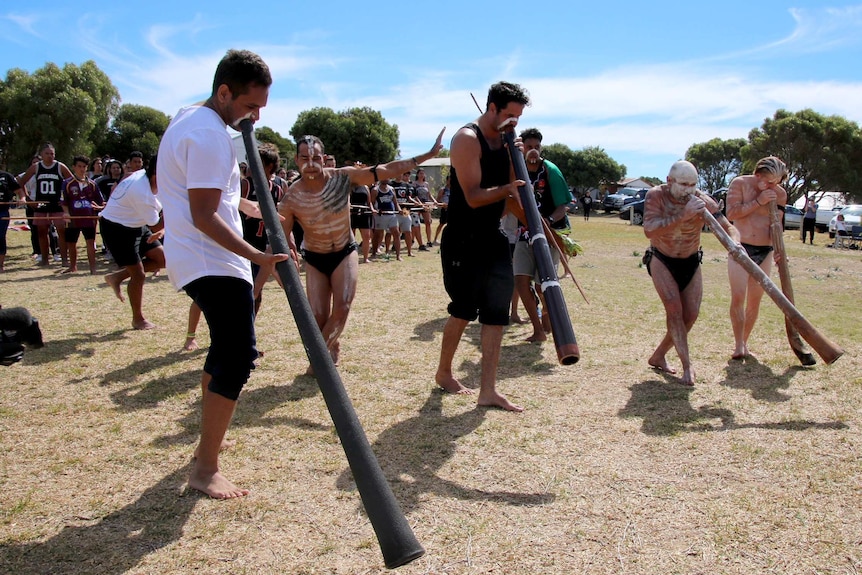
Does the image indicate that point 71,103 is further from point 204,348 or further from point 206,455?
point 206,455

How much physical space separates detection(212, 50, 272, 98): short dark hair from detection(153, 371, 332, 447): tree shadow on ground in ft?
7.26

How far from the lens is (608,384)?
5.29 meters

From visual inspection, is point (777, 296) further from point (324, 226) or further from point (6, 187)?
point (6, 187)

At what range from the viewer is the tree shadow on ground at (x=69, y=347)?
19.4 feet

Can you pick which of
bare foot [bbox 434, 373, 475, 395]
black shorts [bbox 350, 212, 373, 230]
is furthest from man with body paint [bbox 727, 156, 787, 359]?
black shorts [bbox 350, 212, 373, 230]

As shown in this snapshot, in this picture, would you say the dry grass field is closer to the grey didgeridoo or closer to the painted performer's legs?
the painted performer's legs

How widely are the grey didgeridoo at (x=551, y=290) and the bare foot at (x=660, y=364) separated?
7.56ft

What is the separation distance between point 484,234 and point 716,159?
6830 cm

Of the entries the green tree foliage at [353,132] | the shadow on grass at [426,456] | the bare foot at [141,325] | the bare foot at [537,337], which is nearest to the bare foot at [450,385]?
the shadow on grass at [426,456]

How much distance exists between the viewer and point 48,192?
38.7 ft

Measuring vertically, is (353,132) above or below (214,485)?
above

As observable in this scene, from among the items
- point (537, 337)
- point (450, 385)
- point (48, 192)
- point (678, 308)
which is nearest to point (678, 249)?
point (678, 308)

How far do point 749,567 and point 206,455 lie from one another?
99.6 inches

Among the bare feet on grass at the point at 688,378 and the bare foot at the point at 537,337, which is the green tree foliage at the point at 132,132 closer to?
the bare foot at the point at 537,337
